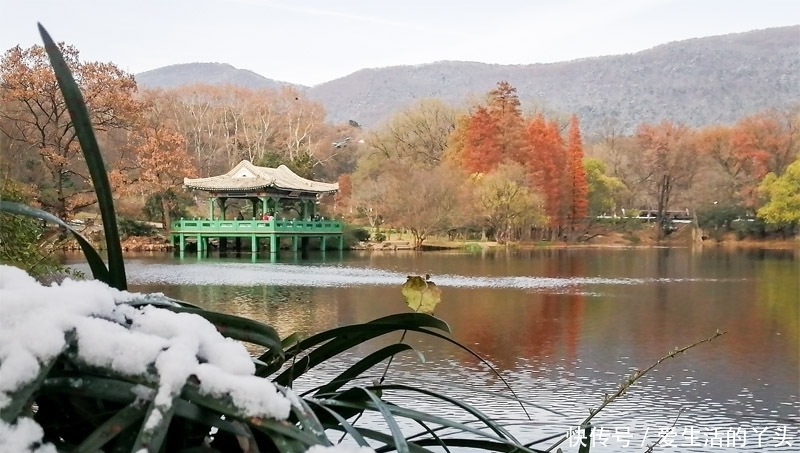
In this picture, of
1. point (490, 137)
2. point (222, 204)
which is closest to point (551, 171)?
point (490, 137)

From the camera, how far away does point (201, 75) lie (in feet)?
52.9

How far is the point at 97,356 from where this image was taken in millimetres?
128

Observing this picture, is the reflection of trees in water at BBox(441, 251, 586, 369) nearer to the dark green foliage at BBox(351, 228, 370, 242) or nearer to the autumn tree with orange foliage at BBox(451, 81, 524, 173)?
the dark green foliage at BBox(351, 228, 370, 242)

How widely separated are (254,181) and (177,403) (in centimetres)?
1044

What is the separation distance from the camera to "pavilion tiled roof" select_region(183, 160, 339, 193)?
33.7 ft

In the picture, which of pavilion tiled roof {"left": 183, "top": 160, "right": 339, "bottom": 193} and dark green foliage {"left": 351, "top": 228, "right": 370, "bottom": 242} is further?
dark green foliage {"left": 351, "top": 228, "right": 370, "bottom": 242}

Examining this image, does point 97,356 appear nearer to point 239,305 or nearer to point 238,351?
point 238,351

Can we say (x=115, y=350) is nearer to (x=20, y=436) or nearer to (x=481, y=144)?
(x=20, y=436)

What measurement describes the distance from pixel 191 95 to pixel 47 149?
466 cm

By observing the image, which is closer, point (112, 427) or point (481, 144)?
point (112, 427)

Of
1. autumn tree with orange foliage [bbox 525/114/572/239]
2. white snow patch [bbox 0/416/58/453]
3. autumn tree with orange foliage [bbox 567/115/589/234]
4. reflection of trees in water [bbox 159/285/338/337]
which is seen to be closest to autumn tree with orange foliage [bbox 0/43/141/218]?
reflection of trees in water [bbox 159/285/338/337]

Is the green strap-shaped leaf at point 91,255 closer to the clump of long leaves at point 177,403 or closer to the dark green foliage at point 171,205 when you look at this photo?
the clump of long leaves at point 177,403

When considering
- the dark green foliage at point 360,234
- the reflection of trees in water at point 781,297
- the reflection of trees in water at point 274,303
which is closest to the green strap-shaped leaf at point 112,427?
the reflection of trees in water at point 274,303

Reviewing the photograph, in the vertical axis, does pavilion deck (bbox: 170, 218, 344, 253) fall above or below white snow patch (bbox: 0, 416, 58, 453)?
below
